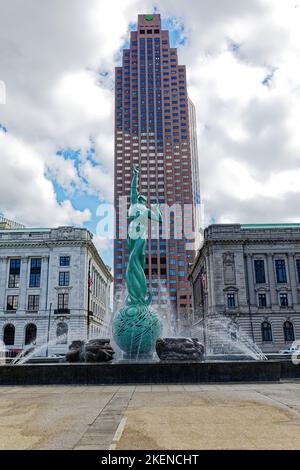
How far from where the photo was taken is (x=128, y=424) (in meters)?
8.27

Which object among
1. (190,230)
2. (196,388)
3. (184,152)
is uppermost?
(184,152)

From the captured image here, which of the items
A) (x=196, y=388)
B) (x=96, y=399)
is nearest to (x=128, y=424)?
(x=96, y=399)

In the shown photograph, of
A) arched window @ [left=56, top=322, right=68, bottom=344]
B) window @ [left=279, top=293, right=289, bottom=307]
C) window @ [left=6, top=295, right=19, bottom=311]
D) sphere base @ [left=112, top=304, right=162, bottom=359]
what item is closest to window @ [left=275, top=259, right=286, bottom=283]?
window @ [left=279, top=293, right=289, bottom=307]

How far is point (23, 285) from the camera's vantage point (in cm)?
6284

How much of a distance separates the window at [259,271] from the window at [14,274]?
37.7 meters

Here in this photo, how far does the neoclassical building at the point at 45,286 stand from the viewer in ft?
197

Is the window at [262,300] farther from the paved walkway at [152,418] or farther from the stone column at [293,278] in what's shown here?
the paved walkway at [152,418]

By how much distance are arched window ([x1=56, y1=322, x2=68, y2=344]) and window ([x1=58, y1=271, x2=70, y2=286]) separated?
20.4 feet

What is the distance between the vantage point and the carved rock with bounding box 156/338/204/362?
17.6 metres

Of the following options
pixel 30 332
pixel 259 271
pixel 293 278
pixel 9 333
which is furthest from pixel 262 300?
pixel 9 333

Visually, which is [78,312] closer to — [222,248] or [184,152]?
[222,248]

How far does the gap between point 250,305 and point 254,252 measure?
8235 mm

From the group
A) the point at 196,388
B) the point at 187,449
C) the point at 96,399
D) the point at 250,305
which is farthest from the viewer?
the point at 250,305

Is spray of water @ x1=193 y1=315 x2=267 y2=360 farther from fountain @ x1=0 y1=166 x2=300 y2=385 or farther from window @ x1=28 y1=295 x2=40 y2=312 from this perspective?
fountain @ x1=0 y1=166 x2=300 y2=385
